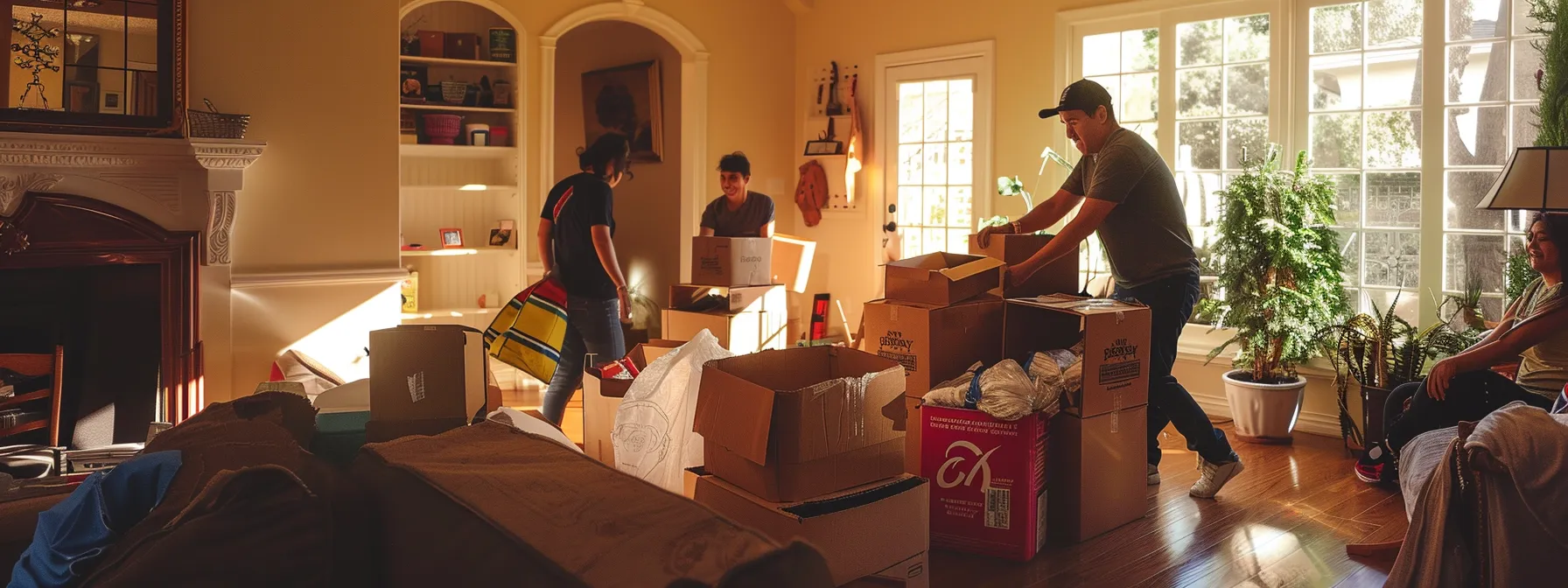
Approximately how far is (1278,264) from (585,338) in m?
3.00

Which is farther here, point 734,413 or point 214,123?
point 214,123

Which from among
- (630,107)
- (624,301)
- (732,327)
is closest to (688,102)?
(630,107)

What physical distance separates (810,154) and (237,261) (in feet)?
13.0

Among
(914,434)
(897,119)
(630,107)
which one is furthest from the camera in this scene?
(630,107)

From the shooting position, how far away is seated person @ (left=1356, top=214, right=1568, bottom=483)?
3393 millimetres

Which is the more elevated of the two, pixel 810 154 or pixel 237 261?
pixel 810 154

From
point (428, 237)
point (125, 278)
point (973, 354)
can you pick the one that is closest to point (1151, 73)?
point (973, 354)

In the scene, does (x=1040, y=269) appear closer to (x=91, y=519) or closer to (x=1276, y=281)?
(x=1276, y=281)

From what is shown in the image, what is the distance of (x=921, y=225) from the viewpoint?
273 inches

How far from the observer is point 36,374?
3.65m

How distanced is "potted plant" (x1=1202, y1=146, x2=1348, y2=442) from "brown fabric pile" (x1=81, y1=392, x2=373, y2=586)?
438 cm

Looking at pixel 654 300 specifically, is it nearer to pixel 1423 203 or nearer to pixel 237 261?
pixel 237 261

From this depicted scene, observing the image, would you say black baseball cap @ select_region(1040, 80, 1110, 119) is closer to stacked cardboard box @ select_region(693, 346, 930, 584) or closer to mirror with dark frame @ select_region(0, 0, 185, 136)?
stacked cardboard box @ select_region(693, 346, 930, 584)

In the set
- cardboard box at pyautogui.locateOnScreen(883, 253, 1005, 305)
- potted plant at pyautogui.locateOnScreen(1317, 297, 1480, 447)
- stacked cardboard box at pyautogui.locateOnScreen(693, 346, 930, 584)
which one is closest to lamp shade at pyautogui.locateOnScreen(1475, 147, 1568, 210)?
potted plant at pyautogui.locateOnScreen(1317, 297, 1480, 447)
